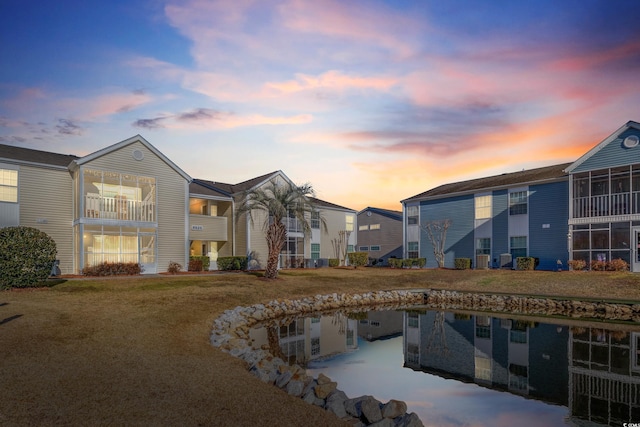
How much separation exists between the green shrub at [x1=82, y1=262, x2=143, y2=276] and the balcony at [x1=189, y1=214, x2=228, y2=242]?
5.30 m

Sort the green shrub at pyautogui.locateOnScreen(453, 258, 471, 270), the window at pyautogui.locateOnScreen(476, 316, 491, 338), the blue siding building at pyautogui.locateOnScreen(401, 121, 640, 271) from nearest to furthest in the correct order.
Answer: the window at pyautogui.locateOnScreen(476, 316, 491, 338), the blue siding building at pyautogui.locateOnScreen(401, 121, 640, 271), the green shrub at pyautogui.locateOnScreen(453, 258, 471, 270)

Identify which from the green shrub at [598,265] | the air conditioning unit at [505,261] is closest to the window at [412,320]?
the green shrub at [598,265]

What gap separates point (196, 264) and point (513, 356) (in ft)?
69.7

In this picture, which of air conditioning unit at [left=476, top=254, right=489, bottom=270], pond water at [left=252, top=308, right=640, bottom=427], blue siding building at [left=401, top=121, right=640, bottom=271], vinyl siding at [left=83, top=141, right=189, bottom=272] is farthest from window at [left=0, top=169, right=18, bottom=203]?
air conditioning unit at [left=476, top=254, right=489, bottom=270]

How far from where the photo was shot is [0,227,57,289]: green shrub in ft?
55.7

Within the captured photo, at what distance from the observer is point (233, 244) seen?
32.4m

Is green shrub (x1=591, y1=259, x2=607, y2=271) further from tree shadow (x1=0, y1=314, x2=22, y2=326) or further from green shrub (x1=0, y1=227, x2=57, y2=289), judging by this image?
green shrub (x1=0, y1=227, x2=57, y2=289)

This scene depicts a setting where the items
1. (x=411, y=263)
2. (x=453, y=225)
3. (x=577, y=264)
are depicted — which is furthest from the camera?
(x=411, y=263)

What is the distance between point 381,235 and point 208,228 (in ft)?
70.0

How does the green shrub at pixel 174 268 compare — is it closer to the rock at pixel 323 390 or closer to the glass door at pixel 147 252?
the glass door at pixel 147 252

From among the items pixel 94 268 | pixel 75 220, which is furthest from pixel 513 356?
pixel 75 220

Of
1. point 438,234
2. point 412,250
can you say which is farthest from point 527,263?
point 412,250

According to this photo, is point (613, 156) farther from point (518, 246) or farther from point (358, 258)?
point (358, 258)

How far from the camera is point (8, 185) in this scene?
2245 cm
